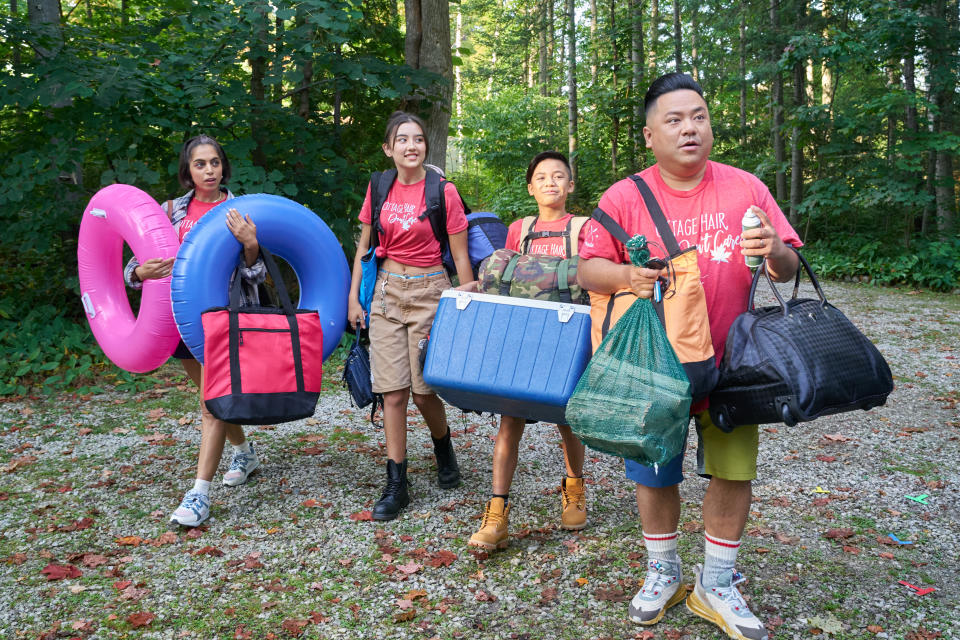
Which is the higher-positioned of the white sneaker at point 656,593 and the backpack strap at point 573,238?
the backpack strap at point 573,238

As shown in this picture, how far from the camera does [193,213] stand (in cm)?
359

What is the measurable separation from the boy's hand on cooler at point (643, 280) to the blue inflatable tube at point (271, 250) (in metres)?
1.85

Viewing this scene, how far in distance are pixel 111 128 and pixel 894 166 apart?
1124 cm

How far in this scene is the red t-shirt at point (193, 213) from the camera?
11.7 feet

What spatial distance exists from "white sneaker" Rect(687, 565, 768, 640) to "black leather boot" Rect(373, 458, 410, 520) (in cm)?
153

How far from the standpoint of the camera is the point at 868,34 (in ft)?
33.5

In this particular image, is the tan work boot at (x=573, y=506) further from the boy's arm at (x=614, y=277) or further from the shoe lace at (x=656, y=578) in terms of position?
the boy's arm at (x=614, y=277)

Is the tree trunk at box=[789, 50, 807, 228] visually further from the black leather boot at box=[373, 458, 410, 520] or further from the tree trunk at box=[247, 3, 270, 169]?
the black leather boot at box=[373, 458, 410, 520]

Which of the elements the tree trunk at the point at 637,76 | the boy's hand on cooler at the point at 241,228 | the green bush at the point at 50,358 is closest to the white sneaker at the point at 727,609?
the boy's hand on cooler at the point at 241,228

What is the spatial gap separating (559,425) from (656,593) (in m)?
0.91

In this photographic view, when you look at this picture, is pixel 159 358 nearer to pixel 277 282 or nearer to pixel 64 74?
pixel 277 282

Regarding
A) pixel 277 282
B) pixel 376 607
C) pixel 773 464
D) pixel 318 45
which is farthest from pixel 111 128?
pixel 773 464

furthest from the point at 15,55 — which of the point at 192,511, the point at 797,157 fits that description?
the point at 797,157

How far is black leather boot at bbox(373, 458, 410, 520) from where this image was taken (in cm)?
335
